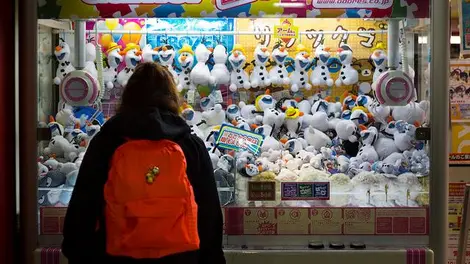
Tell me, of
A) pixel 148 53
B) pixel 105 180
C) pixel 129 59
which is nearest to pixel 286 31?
pixel 148 53

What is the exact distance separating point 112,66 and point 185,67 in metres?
0.38

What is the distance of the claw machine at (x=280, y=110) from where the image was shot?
10.1ft

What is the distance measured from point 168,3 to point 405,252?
1.64 metres

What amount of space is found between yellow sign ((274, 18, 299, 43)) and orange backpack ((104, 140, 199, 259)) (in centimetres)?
121

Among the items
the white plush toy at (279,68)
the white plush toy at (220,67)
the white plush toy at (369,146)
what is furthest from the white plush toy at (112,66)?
the white plush toy at (369,146)

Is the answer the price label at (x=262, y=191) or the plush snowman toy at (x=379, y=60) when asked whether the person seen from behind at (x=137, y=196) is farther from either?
the plush snowman toy at (x=379, y=60)

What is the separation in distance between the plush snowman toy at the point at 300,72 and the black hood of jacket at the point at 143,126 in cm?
108

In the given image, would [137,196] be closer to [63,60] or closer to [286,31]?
[63,60]

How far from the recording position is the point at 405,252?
304 cm

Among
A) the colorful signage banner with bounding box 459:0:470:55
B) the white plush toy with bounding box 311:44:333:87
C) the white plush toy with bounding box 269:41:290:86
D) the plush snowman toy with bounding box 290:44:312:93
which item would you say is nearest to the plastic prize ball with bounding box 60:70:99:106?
the white plush toy with bounding box 269:41:290:86

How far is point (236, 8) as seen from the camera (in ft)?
10.0

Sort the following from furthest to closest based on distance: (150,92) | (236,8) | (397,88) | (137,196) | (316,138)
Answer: (316,138)
(397,88)
(236,8)
(150,92)
(137,196)

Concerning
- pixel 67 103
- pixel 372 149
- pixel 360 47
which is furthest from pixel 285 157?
pixel 67 103

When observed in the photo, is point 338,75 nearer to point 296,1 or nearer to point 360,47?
point 360,47
